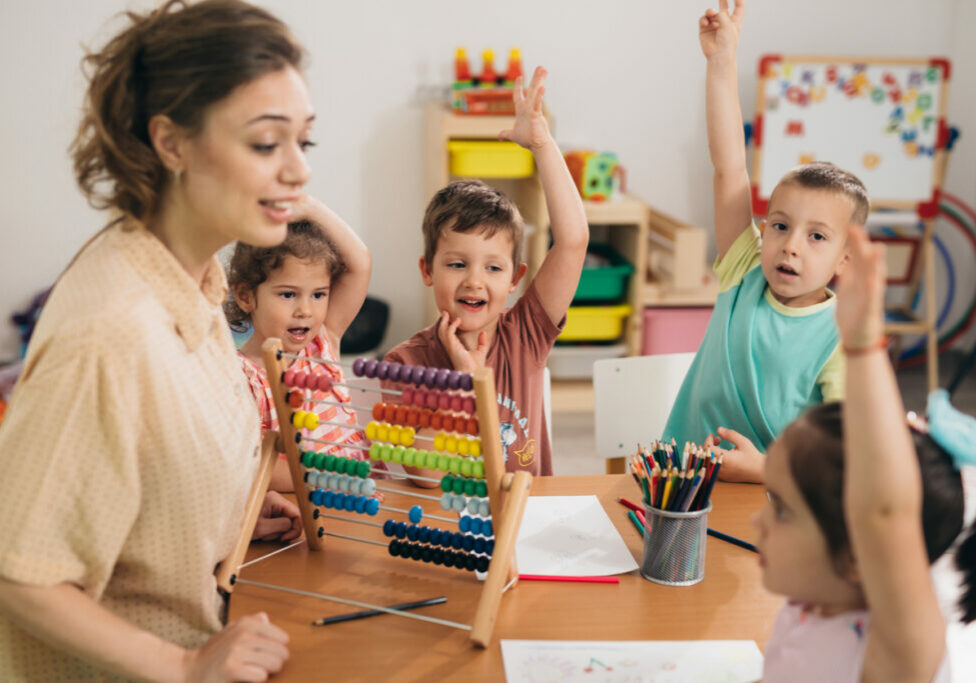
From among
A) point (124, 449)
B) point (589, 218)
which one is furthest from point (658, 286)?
point (124, 449)

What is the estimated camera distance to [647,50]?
14.5 ft

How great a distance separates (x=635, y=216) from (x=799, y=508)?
3.07 m

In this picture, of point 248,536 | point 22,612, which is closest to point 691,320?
point 248,536

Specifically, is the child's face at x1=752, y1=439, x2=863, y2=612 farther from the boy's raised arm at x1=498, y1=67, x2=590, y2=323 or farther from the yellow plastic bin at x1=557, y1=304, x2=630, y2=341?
the yellow plastic bin at x1=557, y1=304, x2=630, y2=341

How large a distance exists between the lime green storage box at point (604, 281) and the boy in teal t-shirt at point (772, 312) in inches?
78.5

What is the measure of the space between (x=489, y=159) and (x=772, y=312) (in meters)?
2.21

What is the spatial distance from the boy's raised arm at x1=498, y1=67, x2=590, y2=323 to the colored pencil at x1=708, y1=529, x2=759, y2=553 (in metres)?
0.58

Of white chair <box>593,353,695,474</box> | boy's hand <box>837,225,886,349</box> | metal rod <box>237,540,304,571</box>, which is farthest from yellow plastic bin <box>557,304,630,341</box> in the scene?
boy's hand <box>837,225,886,349</box>

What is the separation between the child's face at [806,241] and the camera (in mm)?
1796

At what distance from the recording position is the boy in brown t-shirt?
71.1 inches

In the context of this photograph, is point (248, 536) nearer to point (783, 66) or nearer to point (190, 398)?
point (190, 398)

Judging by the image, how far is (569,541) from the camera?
4.74 feet

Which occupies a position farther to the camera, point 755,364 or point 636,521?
point 755,364

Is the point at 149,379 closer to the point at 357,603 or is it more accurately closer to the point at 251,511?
the point at 251,511
